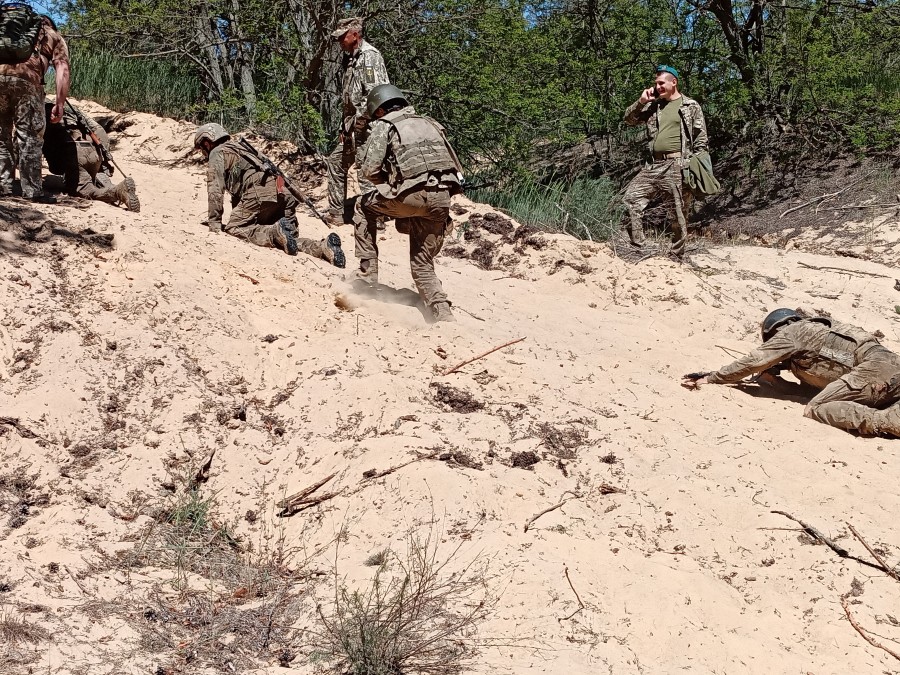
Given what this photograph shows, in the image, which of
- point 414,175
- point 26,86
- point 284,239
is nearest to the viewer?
point 414,175

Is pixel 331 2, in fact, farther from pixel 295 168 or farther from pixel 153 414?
pixel 153 414

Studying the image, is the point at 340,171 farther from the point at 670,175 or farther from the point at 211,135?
the point at 670,175

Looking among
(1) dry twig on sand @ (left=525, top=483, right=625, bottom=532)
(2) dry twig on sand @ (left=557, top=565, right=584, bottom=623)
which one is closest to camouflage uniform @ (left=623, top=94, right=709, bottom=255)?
(1) dry twig on sand @ (left=525, top=483, right=625, bottom=532)

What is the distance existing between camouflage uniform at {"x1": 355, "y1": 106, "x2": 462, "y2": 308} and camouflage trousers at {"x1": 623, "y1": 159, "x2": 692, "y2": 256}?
280cm

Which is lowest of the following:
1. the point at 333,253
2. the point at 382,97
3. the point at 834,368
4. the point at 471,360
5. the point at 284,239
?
the point at 471,360

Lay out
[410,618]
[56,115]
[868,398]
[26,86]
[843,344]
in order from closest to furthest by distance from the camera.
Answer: [410,618] → [868,398] → [843,344] → [26,86] → [56,115]

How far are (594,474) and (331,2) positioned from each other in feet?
23.6

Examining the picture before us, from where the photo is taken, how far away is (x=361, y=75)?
868 centimetres

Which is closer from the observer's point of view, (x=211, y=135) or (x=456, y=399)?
(x=456, y=399)

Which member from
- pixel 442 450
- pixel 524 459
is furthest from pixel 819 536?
pixel 442 450

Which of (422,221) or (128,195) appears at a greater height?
(422,221)

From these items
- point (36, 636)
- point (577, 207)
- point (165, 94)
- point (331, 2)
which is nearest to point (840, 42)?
point (577, 207)

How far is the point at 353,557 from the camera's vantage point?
14.4 ft

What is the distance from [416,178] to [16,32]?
321 centimetres
